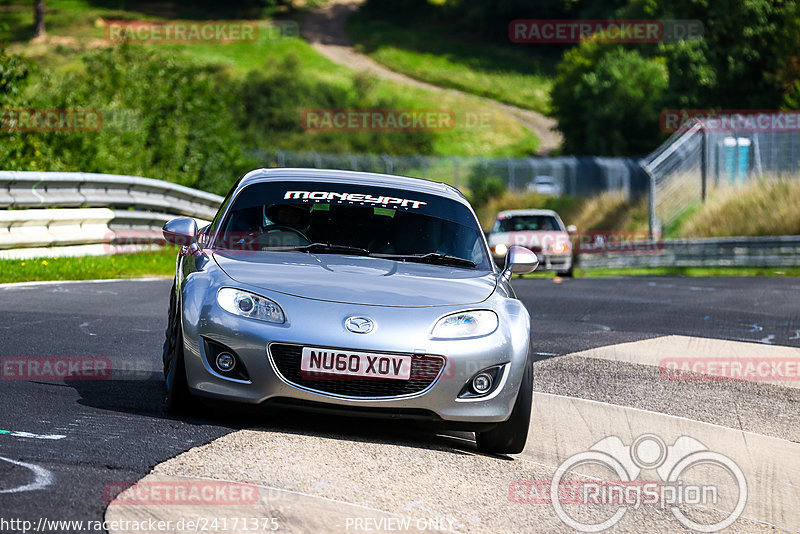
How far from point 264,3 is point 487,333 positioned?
390 ft

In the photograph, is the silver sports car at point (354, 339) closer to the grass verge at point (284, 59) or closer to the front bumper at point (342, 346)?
the front bumper at point (342, 346)

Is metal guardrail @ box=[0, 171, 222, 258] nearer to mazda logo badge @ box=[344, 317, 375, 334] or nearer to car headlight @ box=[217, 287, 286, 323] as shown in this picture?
car headlight @ box=[217, 287, 286, 323]

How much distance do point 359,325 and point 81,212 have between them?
11245 mm

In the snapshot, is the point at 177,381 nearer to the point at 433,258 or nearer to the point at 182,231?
the point at 182,231

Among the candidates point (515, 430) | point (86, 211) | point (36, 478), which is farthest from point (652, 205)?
point (36, 478)

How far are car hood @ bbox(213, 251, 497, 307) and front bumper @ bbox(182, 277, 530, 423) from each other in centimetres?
8

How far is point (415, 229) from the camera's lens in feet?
22.8

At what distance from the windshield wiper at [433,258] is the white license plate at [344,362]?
3.76 ft

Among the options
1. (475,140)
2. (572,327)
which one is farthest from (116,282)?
(475,140)

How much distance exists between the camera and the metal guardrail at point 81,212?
14.6 meters

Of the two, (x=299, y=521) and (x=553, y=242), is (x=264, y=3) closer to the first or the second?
(x=553, y=242)

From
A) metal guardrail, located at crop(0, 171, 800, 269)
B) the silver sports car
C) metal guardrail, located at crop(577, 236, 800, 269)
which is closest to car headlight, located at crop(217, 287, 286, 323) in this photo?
the silver sports car

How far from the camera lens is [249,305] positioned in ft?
18.9

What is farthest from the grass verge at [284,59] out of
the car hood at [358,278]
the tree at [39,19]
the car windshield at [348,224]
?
the car hood at [358,278]
